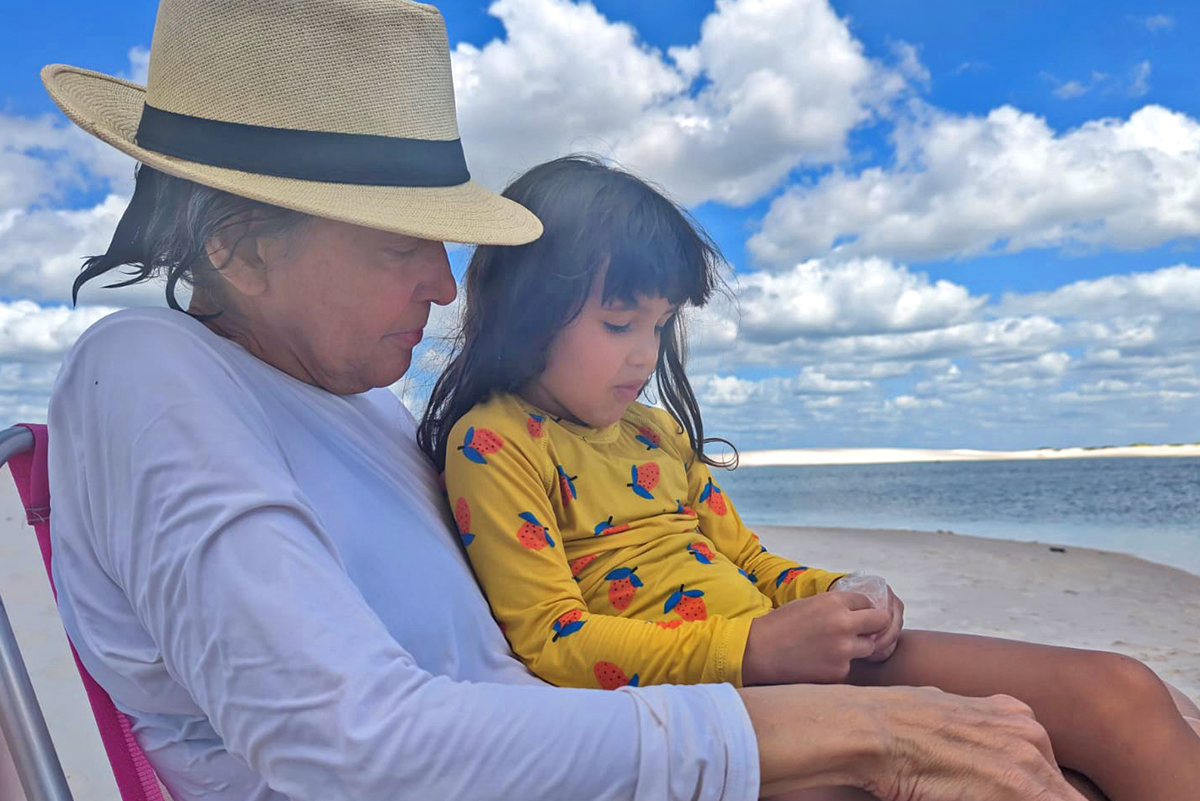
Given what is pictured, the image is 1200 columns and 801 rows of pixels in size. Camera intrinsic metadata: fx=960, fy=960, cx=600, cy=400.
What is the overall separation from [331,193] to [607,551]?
833 mm

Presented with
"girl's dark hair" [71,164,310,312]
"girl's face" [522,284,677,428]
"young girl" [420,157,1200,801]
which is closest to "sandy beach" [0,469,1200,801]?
"girl's dark hair" [71,164,310,312]

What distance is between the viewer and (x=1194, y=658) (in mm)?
4660

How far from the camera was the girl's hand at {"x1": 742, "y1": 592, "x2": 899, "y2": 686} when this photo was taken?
142cm

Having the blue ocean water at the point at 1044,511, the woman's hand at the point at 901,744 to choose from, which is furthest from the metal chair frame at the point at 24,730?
the blue ocean water at the point at 1044,511

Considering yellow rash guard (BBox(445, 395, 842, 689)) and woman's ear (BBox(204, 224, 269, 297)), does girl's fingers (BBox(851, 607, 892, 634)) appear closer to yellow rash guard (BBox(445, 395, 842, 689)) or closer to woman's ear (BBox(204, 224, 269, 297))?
yellow rash guard (BBox(445, 395, 842, 689))

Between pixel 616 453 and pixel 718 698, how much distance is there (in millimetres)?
939

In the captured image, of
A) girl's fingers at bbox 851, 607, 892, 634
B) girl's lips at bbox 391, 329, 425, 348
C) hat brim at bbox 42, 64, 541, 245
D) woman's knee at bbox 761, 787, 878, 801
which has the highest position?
hat brim at bbox 42, 64, 541, 245

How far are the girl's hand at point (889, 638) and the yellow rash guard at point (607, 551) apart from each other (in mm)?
225

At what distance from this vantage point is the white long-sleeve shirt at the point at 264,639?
91cm

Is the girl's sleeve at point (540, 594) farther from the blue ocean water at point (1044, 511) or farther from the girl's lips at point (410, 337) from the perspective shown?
the blue ocean water at point (1044, 511)

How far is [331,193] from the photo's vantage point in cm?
129

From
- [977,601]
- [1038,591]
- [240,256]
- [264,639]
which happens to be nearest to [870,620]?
[264,639]

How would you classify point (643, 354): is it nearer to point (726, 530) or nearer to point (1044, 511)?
point (726, 530)

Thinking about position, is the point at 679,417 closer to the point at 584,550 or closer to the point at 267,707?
the point at 584,550
